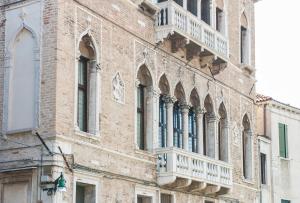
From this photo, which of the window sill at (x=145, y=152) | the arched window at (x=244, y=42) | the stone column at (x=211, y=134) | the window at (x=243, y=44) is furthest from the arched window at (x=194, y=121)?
the window at (x=243, y=44)

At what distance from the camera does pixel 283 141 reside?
103ft

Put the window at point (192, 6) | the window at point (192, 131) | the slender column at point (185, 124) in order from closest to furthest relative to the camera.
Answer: the slender column at point (185, 124)
the window at point (192, 131)
the window at point (192, 6)

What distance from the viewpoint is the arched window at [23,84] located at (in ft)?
56.3

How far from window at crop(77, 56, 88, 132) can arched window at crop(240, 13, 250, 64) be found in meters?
10.5

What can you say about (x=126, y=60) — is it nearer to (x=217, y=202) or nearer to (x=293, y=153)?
(x=217, y=202)

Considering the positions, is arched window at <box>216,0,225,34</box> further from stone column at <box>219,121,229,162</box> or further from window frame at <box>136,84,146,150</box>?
window frame at <box>136,84,146,150</box>

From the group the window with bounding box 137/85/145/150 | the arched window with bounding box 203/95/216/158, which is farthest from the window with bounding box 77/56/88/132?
the arched window with bounding box 203/95/216/158

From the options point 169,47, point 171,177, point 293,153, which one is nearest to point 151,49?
point 169,47

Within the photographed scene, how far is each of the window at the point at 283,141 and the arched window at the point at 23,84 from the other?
15956 mm

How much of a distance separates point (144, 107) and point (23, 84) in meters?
4.62

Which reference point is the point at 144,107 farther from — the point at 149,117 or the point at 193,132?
the point at 193,132

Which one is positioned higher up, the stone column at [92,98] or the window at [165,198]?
the stone column at [92,98]

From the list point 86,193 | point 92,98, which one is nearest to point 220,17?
point 92,98

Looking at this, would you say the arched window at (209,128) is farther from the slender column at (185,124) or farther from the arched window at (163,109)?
the arched window at (163,109)
